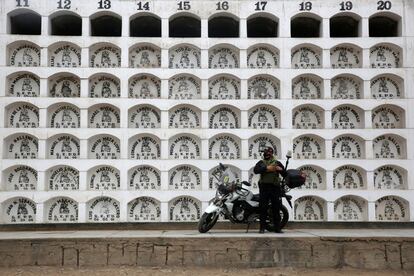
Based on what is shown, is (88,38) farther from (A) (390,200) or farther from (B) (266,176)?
(A) (390,200)

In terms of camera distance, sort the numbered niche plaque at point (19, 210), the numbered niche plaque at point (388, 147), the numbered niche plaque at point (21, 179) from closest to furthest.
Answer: the numbered niche plaque at point (19, 210)
the numbered niche plaque at point (21, 179)
the numbered niche plaque at point (388, 147)

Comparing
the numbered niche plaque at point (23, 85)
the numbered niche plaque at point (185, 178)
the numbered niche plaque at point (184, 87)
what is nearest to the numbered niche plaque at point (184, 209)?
the numbered niche plaque at point (185, 178)

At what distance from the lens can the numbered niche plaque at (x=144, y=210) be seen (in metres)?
10.9

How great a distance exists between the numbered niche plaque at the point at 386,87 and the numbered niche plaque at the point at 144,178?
565 cm

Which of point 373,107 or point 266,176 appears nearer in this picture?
point 266,176

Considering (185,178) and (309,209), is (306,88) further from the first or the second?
(185,178)

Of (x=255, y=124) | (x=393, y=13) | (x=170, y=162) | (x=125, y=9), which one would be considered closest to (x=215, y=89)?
(x=255, y=124)

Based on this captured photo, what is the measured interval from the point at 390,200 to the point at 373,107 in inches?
89.0

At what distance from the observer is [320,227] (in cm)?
1073

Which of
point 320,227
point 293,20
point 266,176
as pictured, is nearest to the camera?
point 266,176

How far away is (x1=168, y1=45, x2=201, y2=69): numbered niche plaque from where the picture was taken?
446 inches

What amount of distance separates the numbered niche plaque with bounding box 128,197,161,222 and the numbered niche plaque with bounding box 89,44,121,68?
3329mm

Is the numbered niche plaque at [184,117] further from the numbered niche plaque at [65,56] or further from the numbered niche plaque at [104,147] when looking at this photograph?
the numbered niche plaque at [65,56]

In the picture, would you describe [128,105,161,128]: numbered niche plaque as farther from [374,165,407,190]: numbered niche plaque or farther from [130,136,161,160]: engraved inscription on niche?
[374,165,407,190]: numbered niche plaque
